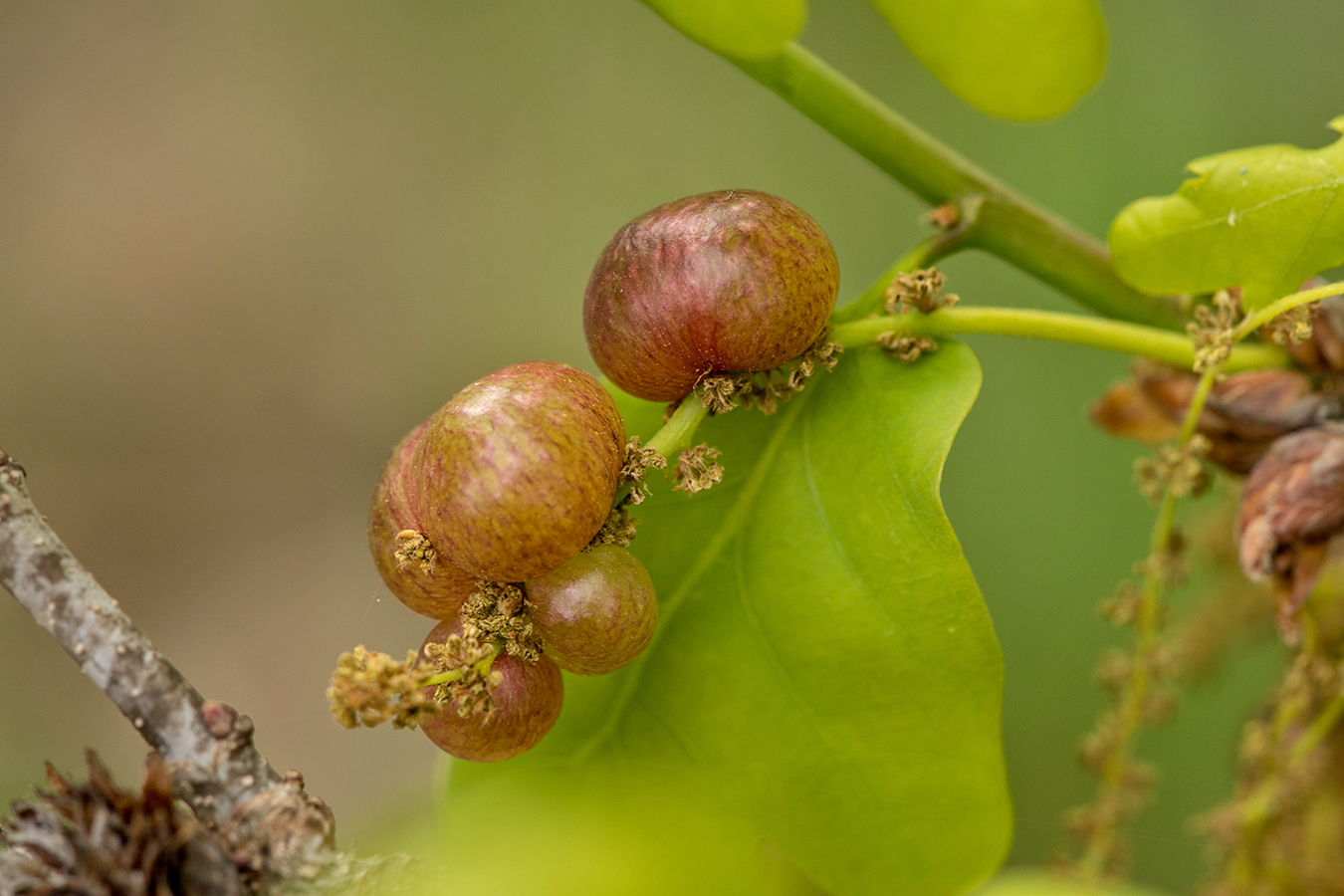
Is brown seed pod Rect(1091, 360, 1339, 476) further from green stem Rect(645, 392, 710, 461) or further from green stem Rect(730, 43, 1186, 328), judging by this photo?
green stem Rect(645, 392, 710, 461)

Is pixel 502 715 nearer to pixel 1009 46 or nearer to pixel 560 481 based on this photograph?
pixel 560 481

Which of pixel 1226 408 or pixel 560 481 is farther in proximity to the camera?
pixel 1226 408

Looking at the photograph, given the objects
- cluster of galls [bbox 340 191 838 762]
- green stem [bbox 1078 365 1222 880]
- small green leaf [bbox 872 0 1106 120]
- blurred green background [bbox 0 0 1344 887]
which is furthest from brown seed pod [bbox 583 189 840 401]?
blurred green background [bbox 0 0 1344 887]

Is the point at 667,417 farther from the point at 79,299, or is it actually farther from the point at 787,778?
the point at 79,299

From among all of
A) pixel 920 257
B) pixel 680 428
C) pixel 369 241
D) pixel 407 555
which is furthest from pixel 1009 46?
pixel 369 241

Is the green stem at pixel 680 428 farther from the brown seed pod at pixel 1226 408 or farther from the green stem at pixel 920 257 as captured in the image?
the brown seed pod at pixel 1226 408

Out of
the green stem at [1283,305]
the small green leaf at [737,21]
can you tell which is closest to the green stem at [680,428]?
the small green leaf at [737,21]

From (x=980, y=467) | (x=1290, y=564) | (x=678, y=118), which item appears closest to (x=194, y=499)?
(x=678, y=118)
